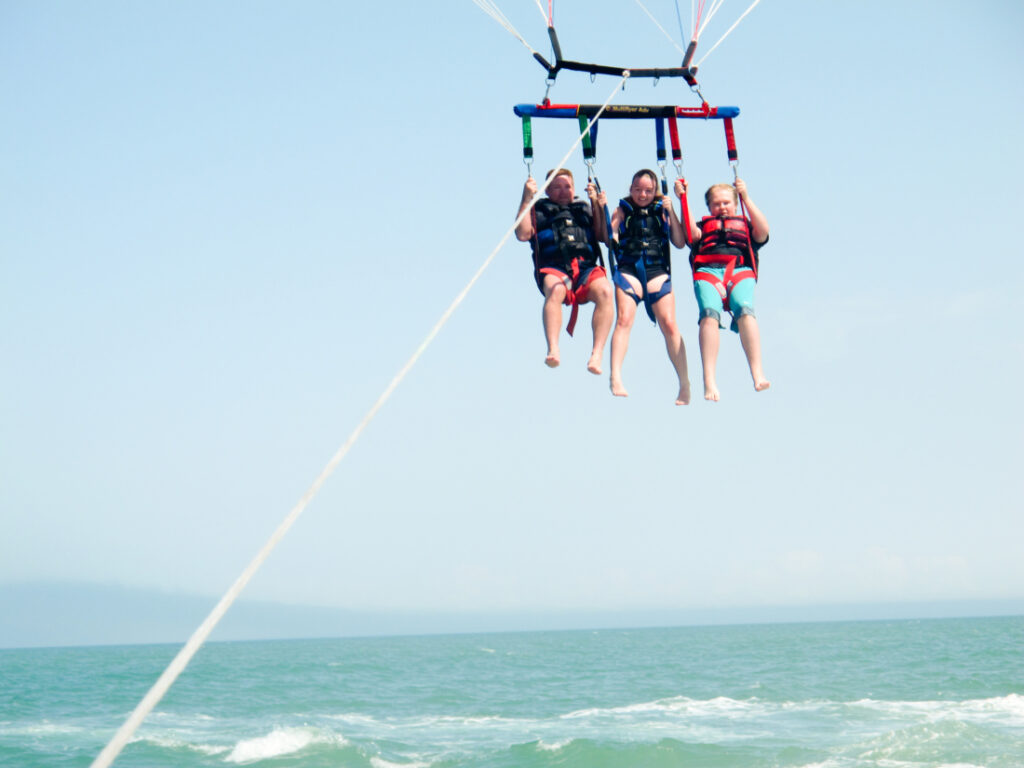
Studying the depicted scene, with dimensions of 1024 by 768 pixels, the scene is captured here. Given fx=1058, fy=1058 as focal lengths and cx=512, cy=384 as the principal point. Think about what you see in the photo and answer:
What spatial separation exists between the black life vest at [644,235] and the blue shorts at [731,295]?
1.16ft

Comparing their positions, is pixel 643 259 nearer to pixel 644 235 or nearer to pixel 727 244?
pixel 644 235

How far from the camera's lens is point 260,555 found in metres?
3.89

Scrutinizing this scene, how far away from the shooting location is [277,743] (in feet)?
84.8

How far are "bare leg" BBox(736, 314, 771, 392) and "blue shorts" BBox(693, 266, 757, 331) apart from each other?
0.06m

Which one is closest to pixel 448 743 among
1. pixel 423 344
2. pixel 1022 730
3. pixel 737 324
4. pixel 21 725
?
pixel 1022 730

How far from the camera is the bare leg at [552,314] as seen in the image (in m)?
7.92

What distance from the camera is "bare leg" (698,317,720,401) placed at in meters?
7.61

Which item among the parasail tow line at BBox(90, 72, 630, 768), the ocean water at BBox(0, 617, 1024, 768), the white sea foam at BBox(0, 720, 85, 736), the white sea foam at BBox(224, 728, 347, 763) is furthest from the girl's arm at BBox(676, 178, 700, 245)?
the white sea foam at BBox(0, 720, 85, 736)

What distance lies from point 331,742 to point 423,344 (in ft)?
75.4

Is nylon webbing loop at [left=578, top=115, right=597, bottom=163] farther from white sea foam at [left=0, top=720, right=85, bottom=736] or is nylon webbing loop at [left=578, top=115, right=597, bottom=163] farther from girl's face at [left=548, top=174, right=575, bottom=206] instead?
white sea foam at [left=0, top=720, right=85, bottom=736]

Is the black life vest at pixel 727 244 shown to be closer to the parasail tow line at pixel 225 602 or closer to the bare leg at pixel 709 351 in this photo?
the bare leg at pixel 709 351

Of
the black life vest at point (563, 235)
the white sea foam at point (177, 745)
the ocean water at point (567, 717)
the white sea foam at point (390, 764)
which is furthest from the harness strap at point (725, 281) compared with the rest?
the white sea foam at point (177, 745)

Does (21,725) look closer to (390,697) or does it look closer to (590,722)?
(390,697)

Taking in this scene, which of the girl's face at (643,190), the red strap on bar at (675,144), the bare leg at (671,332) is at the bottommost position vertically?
the bare leg at (671,332)
